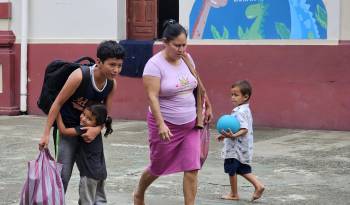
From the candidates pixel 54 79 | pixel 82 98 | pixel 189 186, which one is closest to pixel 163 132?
pixel 189 186

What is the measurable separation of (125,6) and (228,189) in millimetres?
7042

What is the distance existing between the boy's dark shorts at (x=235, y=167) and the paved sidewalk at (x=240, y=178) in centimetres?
28

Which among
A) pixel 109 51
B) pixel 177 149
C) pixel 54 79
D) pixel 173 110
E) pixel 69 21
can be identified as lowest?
pixel 177 149

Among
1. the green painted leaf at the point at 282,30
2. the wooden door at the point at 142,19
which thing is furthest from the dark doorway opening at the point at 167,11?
the green painted leaf at the point at 282,30

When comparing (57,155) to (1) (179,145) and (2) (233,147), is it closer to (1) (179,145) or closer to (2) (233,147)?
(1) (179,145)

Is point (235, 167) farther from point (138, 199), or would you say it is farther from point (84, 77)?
point (84, 77)

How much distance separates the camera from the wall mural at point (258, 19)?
37.9 feet

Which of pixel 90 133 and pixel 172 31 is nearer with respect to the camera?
pixel 90 133

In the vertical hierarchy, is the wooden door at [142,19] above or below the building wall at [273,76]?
above

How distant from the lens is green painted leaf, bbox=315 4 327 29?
37.6 ft

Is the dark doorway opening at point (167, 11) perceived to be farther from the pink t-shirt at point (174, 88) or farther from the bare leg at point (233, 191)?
the pink t-shirt at point (174, 88)

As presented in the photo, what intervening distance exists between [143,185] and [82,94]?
1.27 meters

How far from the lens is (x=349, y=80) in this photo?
11.3 m

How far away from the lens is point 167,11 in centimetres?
1355
